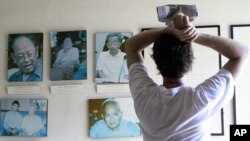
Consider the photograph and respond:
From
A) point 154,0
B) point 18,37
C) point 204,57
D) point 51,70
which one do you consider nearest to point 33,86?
point 51,70

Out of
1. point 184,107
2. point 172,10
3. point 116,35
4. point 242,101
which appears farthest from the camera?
point 116,35

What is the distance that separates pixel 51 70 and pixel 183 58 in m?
1.38

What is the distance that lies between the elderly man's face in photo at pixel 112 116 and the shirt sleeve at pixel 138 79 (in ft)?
3.60

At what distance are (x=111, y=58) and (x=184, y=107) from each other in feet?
4.12

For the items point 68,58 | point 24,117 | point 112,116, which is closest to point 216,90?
point 112,116

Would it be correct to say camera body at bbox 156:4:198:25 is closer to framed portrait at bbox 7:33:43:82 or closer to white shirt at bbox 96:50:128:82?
white shirt at bbox 96:50:128:82

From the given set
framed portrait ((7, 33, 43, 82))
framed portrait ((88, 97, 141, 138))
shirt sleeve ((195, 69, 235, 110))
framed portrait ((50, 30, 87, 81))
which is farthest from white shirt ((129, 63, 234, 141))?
framed portrait ((7, 33, 43, 82))

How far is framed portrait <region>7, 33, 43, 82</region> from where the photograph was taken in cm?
197

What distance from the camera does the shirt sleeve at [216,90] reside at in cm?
70

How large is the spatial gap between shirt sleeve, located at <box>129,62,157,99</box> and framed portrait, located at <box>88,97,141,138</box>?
109 cm

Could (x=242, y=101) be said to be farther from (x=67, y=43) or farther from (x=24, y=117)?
(x=24, y=117)

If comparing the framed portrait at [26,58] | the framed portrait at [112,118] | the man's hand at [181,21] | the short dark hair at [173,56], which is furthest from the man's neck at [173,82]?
the framed portrait at [26,58]

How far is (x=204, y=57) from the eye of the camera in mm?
1869

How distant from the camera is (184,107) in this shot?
0.70 metres
